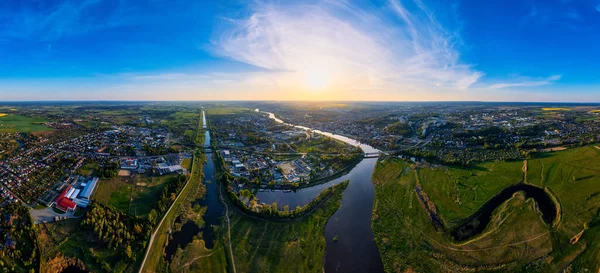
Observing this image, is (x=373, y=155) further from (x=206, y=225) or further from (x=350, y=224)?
(x=206, y=225)

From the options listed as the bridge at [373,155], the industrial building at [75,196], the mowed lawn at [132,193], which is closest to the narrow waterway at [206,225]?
the mowed lawn at [132,193]

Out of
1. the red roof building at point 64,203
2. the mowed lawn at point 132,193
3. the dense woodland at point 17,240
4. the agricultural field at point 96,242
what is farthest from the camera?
the mowed lawn at point 132,193

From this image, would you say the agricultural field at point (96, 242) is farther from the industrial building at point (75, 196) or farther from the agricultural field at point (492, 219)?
the agricultural field at point (492, 219)

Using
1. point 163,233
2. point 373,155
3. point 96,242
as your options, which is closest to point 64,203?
point 96,242

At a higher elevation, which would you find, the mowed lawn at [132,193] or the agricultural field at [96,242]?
the mowed lawn at [132,193]

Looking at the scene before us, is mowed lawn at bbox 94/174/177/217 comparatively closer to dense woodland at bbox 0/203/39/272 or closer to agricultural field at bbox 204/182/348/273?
dense woodland at bbox 0/203/39/272

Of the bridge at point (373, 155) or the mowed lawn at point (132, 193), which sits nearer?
the mowed lawn at point (132, 193)

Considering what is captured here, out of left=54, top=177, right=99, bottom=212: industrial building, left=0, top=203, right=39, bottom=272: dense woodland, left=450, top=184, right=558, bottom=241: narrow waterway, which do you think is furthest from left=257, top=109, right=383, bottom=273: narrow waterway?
left=0, top=203, right=39, bottom=272: dense woodland

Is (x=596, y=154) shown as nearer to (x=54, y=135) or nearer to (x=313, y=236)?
(x=313, y=236)
